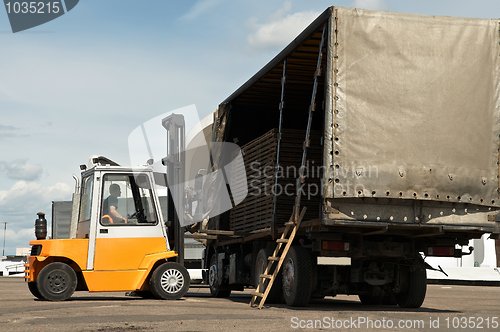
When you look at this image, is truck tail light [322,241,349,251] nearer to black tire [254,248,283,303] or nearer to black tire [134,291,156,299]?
black tire [254,248,283,303]

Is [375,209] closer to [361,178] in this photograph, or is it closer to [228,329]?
[361,178]

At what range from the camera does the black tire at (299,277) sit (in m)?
9.51

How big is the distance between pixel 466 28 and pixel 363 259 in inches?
149

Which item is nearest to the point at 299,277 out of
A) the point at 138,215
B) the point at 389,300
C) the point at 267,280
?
the point at 267,280

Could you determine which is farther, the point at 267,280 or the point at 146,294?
the point at 146,294

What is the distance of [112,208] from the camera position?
1071 cm

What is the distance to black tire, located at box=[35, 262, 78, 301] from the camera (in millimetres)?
10242

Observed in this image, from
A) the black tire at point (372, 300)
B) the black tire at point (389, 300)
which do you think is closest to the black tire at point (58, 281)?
the black tire at point (372, 300)

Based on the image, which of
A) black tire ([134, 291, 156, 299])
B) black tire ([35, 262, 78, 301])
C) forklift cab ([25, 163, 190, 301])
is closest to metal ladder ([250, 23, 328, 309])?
forklift cab ([25, 163, 190, 301])

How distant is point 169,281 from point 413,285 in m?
4.14

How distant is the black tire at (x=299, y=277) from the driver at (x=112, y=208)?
10.0 feet

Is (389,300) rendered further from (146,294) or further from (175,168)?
(175,168)

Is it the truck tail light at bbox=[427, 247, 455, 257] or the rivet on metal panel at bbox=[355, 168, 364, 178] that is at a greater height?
the rivet on metal panel at bbox=[355, 168, 364, 178]

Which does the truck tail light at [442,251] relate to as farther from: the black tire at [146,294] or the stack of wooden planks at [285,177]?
the black tire at [146,294]
